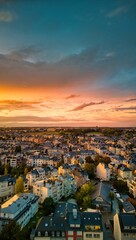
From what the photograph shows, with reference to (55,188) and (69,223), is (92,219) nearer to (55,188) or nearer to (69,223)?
(69,223)

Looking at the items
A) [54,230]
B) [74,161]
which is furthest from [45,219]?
[74,161]

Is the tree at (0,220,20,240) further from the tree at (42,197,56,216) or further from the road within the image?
the road

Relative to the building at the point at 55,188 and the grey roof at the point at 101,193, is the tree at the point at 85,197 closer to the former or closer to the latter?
the grey roof at the point at 101,193

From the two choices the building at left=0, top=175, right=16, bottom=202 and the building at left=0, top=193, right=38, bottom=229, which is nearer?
the building at left=0, top=193, right=38, bottom=229

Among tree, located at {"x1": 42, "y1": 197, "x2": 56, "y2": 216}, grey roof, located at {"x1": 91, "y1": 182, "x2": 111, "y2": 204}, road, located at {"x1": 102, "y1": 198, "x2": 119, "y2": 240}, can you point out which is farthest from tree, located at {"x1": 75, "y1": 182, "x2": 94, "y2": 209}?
tree, located at {"x1": 42, "y1": 197, "x2": 56, "y2": 216}

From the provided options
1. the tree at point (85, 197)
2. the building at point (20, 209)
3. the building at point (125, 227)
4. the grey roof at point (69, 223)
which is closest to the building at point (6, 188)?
the building at point (20, 209)

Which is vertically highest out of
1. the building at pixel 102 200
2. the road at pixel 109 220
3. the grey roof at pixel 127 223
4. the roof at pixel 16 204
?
the roof at pixel 16 204
